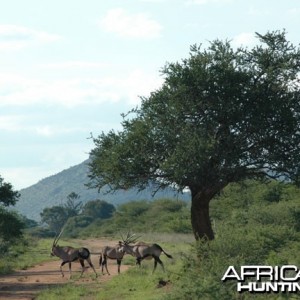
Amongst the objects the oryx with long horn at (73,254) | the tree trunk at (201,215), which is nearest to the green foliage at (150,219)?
the oryx with long horn at (73,254)

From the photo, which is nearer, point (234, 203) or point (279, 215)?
point (279, 215)

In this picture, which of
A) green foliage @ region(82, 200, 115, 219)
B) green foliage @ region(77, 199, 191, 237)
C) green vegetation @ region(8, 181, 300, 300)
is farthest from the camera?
green foliage @ region(82, 200, 115, 219)

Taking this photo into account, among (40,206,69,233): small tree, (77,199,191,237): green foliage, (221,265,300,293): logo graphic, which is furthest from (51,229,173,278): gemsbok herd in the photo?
(40,206,69,233): small tree

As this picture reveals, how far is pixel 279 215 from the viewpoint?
4684 centimetres

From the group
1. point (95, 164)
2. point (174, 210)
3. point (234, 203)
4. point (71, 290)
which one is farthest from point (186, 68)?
point (174, 210)

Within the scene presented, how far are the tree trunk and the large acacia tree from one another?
0.04 metres

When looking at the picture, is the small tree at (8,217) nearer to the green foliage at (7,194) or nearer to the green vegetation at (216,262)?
the green foliage at (7,194)

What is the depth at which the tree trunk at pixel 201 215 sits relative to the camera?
29141mm

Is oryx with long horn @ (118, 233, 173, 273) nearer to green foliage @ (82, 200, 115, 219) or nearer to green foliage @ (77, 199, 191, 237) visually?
green foliage @ (77, 199, 191, 237)

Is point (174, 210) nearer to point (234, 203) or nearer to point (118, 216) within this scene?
point (118, 216)

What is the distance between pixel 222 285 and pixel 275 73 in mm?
12627

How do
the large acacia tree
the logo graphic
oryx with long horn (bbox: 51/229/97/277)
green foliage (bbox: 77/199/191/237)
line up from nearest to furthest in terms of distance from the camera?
the logo graphic, the large acacia tree, oryx with long horn (bbox: 51/229/97/277), green foliage (bbox: 77/199/191/237)

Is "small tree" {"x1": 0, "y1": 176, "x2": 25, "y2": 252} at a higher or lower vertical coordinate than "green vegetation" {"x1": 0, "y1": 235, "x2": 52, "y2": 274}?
higher

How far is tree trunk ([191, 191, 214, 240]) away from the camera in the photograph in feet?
95.6
